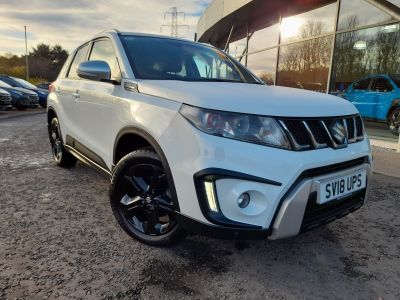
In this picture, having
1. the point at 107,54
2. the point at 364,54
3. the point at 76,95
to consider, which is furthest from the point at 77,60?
the point at 364,54

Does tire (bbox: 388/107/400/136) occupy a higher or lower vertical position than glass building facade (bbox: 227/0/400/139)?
lower

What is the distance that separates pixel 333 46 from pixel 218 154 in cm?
856

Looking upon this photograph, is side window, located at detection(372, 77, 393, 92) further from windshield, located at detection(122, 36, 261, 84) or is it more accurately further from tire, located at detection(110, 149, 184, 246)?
tire, located at detection(110, 149, 184, 246)

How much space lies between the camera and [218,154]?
1998 millimetres

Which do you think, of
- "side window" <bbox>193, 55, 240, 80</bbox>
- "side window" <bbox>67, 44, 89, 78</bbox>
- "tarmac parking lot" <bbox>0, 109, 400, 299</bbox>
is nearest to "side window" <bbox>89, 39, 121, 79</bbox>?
"side window" <bbox>67, 44, 89, 78</bbox>

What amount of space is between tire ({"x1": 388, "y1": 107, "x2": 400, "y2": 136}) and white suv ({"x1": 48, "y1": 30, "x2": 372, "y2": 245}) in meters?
5.73

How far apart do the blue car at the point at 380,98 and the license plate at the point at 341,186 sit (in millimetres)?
5995

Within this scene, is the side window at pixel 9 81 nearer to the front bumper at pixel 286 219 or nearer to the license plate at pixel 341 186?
the front bumper at pixel 286 219

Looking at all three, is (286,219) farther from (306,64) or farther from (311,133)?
(306,64)

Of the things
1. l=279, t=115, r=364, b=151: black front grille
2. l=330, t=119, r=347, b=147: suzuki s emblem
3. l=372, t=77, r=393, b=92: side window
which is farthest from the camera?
l=372, t=77, r=393, b=92: side window

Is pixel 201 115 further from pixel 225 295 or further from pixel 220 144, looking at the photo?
pixel 225 295

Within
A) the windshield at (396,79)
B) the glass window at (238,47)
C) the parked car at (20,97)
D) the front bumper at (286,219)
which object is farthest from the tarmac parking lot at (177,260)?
the parked car at (20,97)

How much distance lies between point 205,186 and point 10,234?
1783 millimetres

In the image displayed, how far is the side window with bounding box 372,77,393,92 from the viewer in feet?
25.5
